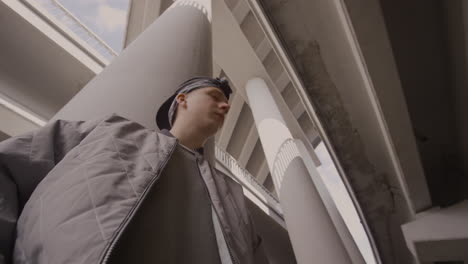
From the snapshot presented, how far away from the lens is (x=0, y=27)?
411 centimetres

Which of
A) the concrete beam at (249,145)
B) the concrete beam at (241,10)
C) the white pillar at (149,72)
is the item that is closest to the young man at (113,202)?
the white pillar at (149,72)

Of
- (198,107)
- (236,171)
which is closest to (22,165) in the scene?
(198,107)

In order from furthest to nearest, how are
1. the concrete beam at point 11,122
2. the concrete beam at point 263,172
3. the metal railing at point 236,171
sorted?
the concrete beam at point 263,172 → the metal railing at point 236,171 → the concrete beam at point 11,122

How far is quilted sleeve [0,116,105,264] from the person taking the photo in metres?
0.70

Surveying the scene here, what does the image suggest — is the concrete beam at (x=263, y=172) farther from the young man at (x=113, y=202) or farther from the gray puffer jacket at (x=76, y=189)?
the gray puffer jacket at (x=76, y=189)

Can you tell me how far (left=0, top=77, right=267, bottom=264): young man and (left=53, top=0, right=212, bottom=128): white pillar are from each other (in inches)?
17.4

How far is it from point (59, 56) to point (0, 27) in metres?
0.82

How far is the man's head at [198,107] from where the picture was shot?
4.68ft

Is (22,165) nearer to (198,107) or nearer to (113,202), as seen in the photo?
(113,202)

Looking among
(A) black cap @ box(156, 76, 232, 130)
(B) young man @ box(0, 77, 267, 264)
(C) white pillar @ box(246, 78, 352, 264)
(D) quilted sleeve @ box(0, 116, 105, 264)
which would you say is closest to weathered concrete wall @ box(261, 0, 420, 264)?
(C) white pillar @ box(246, 78, 352, 264)

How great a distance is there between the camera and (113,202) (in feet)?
2.49

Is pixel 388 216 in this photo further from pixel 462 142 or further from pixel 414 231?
pixel 462 142

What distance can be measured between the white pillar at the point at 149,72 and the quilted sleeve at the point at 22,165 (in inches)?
21.2

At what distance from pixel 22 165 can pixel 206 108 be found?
0.84m
